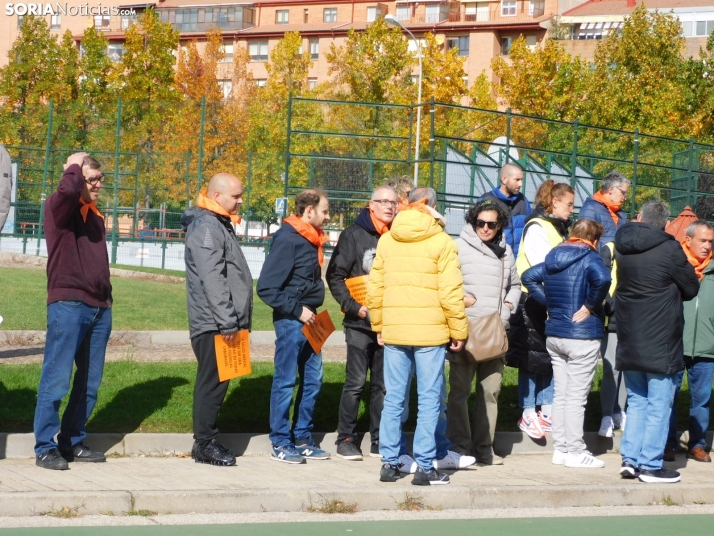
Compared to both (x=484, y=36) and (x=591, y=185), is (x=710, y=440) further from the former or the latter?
(x=484, y=36)

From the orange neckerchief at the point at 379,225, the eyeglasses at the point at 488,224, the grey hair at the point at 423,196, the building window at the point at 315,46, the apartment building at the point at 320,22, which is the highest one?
the apartment building at the point at 320,22

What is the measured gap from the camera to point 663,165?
75.4 feet

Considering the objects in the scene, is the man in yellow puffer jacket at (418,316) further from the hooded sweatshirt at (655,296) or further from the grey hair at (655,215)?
the grey hair at (655,215)

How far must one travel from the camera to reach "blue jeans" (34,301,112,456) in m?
8.18

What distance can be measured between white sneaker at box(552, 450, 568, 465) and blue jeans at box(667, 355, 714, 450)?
1.06 metres

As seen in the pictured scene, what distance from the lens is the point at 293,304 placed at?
346 inches

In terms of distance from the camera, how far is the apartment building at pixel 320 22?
86500mm

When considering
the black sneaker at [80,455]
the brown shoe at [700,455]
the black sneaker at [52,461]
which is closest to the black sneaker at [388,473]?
the black sneaker at [80,455]

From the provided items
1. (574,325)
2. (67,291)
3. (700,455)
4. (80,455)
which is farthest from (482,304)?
(80,455)

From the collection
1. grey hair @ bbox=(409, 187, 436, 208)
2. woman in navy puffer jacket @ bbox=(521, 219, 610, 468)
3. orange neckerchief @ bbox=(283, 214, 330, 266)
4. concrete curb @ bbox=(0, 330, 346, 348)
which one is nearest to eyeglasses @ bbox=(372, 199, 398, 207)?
grey hair @ bbox=(409, 187, 436, 208)

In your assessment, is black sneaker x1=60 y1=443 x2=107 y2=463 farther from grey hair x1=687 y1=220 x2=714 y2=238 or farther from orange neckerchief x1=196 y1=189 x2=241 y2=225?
grey hair x1=687 y1=220 x2=714 y2=238

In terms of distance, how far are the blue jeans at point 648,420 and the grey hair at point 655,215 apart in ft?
3.73

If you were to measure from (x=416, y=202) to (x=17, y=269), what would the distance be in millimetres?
21229

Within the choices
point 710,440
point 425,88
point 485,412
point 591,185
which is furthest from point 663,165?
point 425,88
